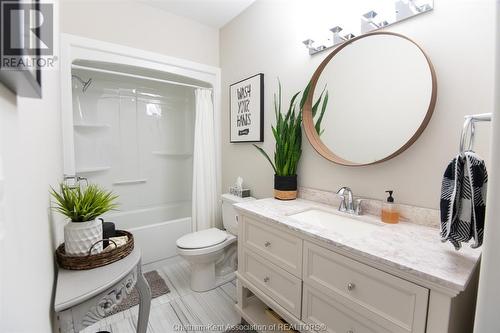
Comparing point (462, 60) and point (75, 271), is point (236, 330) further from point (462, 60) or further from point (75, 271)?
point (462, 60)

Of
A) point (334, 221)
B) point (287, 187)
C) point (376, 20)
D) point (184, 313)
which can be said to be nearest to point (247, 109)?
point (287, 187)

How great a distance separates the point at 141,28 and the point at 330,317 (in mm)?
2618

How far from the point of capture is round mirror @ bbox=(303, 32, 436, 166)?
3.83ft

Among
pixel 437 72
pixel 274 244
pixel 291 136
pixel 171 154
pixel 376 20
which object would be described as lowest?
pixel 274 244

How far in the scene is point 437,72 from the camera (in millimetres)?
1109

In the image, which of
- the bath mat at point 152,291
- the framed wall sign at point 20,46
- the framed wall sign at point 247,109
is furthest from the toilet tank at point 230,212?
the framed wall sign at point 20,46

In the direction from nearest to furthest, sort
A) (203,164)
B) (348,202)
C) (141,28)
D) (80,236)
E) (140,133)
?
(80,236), (348,202), (141,28), (203,164), (140,133)

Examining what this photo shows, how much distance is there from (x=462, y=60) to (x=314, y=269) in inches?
45.8

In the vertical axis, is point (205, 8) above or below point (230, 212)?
above

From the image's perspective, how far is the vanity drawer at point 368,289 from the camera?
0.76m

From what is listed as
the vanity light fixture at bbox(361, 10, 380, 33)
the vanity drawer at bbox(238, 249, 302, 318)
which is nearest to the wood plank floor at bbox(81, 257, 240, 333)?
the vanity drawer at bbox(238, 249, 302, 318)

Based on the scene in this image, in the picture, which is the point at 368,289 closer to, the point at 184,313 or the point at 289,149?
the point at 289,149

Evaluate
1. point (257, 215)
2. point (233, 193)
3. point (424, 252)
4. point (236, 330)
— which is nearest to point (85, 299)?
point (257, 215)

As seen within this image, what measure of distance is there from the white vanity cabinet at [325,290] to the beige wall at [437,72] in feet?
1.79
